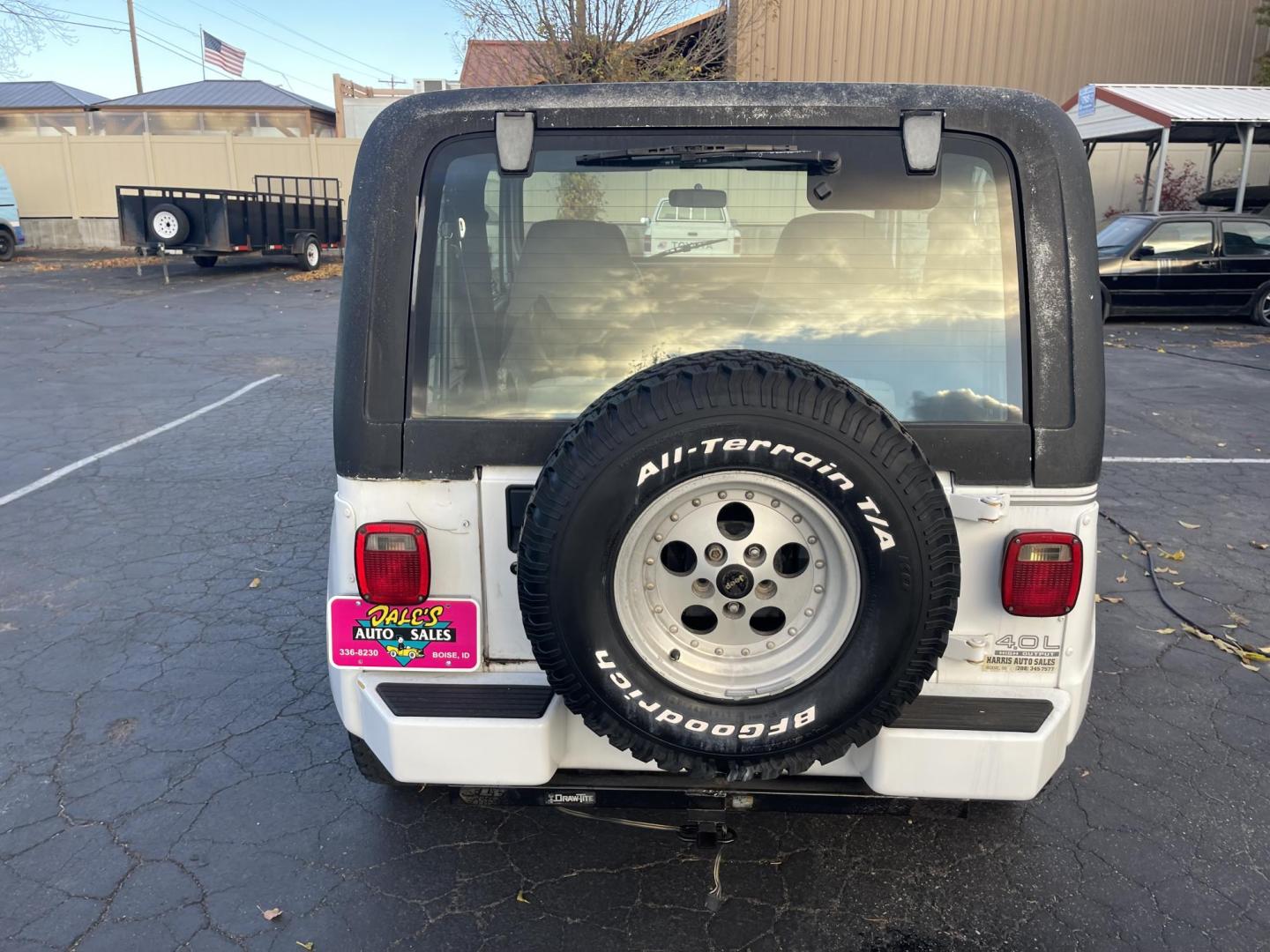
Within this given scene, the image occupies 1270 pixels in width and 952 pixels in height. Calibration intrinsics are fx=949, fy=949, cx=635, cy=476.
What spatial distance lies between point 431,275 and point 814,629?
4.22ft

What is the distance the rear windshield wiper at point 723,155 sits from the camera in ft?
7.62

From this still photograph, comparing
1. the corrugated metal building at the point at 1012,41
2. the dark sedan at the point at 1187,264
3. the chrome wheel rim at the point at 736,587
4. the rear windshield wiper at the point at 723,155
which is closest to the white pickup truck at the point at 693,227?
the rear windshield wiper at the point at 723,155

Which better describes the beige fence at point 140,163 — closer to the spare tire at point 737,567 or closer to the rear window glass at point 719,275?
the rear window glass at point 719,275

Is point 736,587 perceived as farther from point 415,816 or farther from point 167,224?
point 167,224

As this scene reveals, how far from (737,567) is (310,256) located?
21.2 m

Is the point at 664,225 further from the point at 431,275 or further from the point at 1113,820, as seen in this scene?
the point at 1113,820

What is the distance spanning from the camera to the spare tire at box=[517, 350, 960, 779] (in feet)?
6.57

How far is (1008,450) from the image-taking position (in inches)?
91.0

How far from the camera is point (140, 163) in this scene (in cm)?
2550

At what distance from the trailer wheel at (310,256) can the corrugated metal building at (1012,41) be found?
1064 cm

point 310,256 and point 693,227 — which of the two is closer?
point 693,227


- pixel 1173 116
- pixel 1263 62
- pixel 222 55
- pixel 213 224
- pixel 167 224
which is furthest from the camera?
pixel 222 55

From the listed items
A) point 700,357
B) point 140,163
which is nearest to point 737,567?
point 700,357

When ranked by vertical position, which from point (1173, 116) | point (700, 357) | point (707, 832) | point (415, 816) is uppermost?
point (1173, 116)
